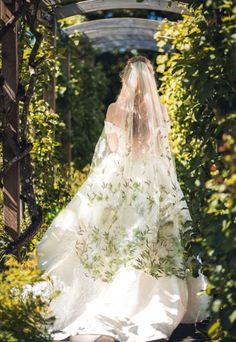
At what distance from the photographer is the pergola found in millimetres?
4902

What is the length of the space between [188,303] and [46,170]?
1.91 m

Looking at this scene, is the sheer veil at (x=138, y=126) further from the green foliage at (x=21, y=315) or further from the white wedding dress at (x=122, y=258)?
the green foliage at (x=21, y=315)

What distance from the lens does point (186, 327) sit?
4.70 meters

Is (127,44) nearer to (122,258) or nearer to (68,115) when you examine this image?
(68,115)

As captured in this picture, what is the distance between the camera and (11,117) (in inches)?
194

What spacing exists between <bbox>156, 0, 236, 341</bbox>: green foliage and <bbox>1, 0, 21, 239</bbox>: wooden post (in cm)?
130

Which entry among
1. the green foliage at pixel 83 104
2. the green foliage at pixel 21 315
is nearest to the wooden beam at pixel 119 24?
the green foliage at pixel 83 104

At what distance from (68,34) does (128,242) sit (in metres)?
4.73

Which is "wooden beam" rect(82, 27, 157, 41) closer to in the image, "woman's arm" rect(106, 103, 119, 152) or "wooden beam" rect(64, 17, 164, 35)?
"wooden beam" rect(64, 17, 164, 35)

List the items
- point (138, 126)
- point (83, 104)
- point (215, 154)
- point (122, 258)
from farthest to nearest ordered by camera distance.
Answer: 1. point (83, 104)
2. point (138, 126)
3. point (122, 258)
4. point (215, 154)

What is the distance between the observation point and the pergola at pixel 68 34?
4.90 m

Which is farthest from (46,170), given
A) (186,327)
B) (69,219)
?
(186,327)

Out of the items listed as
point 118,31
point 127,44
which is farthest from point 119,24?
point 127,44

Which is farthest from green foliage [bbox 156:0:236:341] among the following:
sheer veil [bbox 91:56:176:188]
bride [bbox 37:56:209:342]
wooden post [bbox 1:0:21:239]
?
wooden post [bbox 1:0:21:239]
